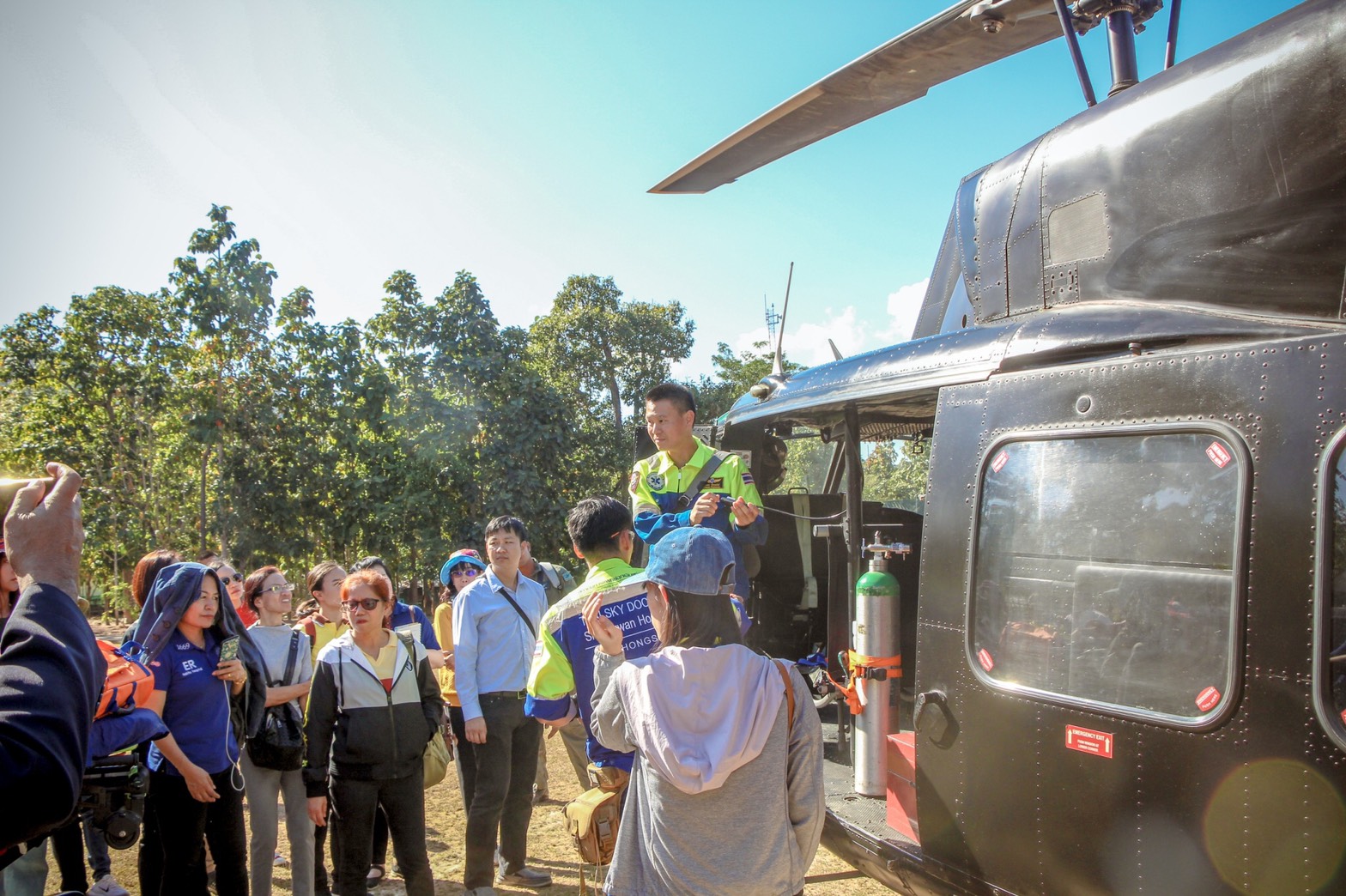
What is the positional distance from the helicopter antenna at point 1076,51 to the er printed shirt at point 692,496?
7.23 feet

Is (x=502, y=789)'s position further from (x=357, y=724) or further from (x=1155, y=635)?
(x=1155, y=635)

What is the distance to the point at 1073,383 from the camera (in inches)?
103

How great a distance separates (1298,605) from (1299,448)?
38 cm

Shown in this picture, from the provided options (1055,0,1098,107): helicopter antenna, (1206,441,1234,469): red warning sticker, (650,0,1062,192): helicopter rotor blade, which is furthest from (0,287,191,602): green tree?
(1206,441,1234,469): red warning sticker

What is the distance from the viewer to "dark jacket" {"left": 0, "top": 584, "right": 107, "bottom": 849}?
1310 millimetres

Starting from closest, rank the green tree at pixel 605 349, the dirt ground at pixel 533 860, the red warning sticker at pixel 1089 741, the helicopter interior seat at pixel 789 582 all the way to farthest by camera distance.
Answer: the red warning sticker at pixel 1089 741, the dirt ground at pixel 533 860, the helicopter interior seat at pixel 789 582, the green tree at pixel 605 349

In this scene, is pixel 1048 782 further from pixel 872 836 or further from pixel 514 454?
pixel 514 454

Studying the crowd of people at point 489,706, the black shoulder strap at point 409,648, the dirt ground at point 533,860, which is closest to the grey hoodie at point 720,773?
the crowd of people at point 489,706

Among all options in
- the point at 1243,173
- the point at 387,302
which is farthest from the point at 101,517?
the point at 1243,173

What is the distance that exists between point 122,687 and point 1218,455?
12.0 feet

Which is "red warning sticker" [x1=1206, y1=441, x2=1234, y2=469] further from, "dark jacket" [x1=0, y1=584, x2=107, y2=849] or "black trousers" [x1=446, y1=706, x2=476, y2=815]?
"black trousers" [x1=446, y1=706, x2=476, y2=815]

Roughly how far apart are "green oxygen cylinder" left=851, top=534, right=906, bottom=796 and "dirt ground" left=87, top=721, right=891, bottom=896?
0.68 meters

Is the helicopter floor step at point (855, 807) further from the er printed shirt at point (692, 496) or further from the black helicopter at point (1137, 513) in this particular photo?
the er printed shirt at point (692, 496)

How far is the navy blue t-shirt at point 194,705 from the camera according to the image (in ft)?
12.0
